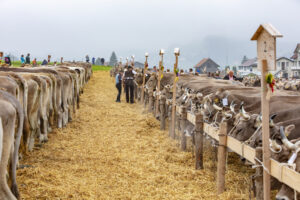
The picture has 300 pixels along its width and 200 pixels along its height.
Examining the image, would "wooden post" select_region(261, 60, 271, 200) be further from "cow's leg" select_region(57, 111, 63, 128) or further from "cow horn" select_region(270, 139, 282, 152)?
"cow's leg" select_region(57, 111, 63, 128)

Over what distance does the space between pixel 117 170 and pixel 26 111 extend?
7.82ft

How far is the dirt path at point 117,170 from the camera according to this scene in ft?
19.3

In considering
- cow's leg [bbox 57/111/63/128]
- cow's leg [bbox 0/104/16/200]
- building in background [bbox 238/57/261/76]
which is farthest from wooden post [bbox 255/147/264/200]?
building in background [bbox 238/57/261/76]

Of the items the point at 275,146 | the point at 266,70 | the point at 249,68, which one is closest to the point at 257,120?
the point at 275,146

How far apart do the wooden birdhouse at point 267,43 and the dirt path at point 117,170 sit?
8.16ft

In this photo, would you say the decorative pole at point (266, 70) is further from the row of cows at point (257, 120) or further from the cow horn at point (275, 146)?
the cow horn at point (275, 146)

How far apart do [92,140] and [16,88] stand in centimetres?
362

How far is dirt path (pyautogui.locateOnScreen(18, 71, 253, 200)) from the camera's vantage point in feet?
19.3

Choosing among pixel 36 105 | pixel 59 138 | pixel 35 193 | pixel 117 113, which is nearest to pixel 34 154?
pixel 36 105

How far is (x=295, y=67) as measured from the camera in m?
69.4

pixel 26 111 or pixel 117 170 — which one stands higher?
pixel 26 111

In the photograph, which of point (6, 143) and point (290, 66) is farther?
point (290, 66)

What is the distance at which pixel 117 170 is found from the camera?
7.21 m

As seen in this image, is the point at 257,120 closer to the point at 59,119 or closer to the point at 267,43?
the point at 267,43
